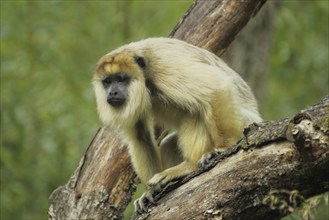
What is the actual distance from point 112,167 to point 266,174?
10.6ft

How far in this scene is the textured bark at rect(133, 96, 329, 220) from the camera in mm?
4430

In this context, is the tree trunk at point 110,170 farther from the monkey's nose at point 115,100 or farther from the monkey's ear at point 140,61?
the monkey's ear at point 140,61

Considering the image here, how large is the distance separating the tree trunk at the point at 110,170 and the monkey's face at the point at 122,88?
0.54 meters

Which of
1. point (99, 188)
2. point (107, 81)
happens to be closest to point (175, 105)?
point (107, 81)

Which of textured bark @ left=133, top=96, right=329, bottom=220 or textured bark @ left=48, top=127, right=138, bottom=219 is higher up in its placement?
textured bark @ left=48, top=127, right=138, bottom=219

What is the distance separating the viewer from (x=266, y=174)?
4.77m

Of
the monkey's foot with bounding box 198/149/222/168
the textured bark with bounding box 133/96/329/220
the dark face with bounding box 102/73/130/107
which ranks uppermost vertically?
the dark face with bounding box 102/73/130/107

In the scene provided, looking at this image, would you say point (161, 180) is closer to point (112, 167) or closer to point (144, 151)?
point (144, 151)

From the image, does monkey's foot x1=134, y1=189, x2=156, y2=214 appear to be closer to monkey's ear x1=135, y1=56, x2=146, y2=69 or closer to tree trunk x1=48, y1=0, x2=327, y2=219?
tree trunk x1=48, y1=0, x2=327, y2=219

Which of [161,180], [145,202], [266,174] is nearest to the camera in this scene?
[266,174]

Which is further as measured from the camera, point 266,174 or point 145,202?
point 145,202

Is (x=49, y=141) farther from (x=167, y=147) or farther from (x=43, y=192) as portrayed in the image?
(x=167, y=147)

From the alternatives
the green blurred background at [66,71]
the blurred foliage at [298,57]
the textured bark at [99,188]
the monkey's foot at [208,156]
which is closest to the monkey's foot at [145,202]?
the monkey's foot at [208,156]

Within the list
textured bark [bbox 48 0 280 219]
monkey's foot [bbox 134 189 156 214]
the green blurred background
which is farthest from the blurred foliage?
monkey's foot [bbox 134 189 156 214]
